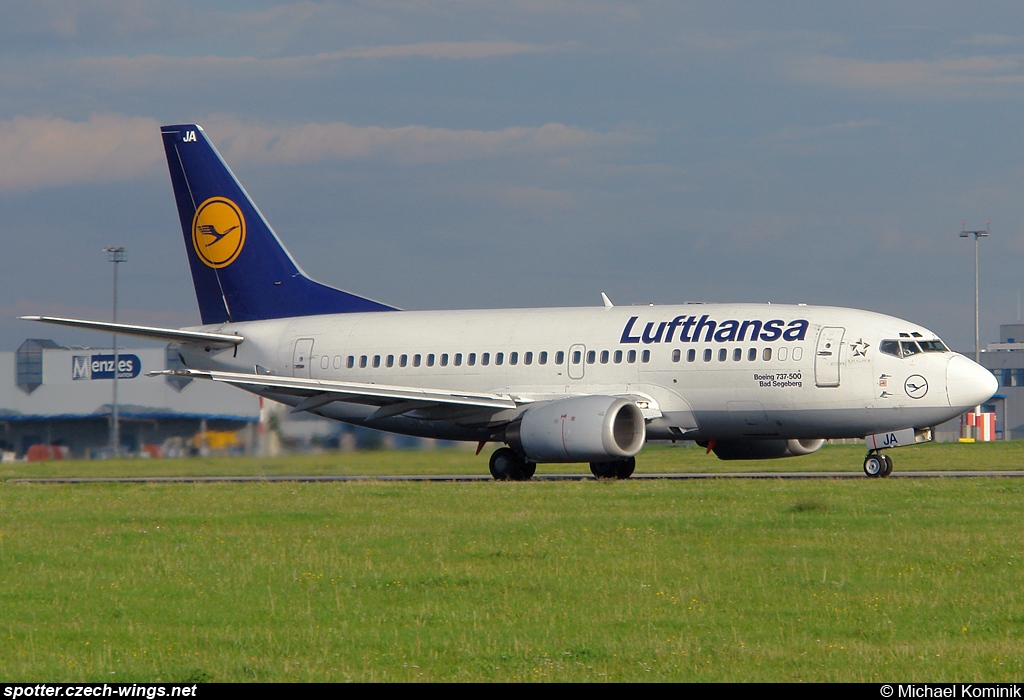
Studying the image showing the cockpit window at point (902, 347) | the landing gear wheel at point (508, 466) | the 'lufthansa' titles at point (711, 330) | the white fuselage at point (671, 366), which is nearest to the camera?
the white fuselage at point (671, 366)

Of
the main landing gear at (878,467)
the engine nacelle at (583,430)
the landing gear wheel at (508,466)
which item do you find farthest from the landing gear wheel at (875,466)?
the landing gear wheel at (508,466)

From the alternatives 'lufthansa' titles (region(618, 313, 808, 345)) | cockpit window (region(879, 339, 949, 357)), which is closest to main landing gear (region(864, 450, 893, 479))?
cockpit window (region(879, 339, 949, 357))

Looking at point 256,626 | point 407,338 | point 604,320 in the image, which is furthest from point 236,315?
point 256,626

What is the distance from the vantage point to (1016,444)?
5509 cm

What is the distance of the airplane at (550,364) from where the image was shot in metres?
30.4

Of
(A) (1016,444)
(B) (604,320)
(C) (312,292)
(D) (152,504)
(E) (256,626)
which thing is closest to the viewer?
(E) (256,626)

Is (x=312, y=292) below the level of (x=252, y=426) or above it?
above

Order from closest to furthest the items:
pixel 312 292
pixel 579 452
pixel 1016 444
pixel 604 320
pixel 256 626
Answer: pixel 256 626
pixel 579 452
pixel 604 320
pixel 312 292
pixel 1016 444

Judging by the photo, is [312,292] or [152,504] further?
[312,292]

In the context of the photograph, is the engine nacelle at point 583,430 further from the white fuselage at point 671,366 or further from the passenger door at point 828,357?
the passenger door at point 828,357

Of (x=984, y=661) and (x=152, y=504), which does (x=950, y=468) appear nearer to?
(x=152, y=504)

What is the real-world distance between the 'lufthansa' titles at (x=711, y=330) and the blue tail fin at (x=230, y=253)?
32.3ft

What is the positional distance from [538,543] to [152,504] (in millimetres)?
10334

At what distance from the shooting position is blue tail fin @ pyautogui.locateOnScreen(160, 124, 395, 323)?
3972cm
